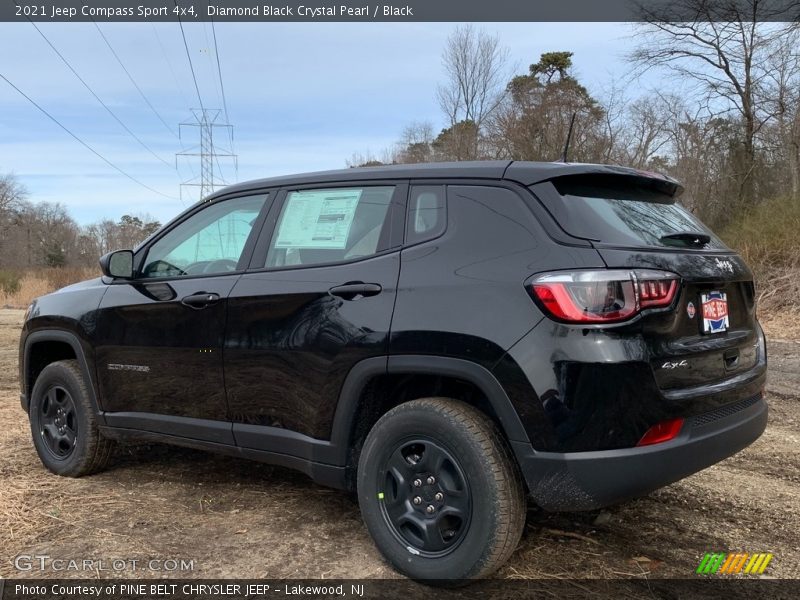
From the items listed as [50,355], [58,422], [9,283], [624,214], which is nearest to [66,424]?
[58,422]

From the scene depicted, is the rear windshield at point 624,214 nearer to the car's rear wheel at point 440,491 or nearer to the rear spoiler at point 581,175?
the rear spoiler at point 581,175

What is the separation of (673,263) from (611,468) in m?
0.87

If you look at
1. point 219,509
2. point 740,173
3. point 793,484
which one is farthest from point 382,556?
point 740,173

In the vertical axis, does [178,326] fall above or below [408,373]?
above

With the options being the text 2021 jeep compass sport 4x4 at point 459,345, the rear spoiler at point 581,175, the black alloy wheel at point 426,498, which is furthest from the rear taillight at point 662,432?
the rear spoiler at point 581,175

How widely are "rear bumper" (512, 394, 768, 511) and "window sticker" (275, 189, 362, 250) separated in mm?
1426

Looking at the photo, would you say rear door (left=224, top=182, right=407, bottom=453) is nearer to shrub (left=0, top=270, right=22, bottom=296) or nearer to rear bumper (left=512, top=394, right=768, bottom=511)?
rear bumper (left=512, top=394, right=768, bottom=511)

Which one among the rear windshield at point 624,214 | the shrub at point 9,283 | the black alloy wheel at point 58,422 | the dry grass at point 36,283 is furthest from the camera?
the shrub at point 9,283

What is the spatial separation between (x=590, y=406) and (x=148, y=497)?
9.24 ft

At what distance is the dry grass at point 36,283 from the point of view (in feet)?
82.0

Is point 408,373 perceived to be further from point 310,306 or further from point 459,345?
point 310,306

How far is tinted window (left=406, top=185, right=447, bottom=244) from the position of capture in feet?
9.75

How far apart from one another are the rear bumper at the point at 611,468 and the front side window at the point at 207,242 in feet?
6.59

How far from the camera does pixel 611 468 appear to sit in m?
2.43
